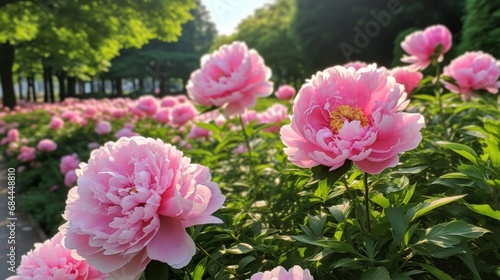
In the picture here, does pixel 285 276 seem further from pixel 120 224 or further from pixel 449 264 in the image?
pixel 449 264

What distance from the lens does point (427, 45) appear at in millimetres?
2002

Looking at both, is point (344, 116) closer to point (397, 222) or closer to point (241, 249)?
point (397, 222)

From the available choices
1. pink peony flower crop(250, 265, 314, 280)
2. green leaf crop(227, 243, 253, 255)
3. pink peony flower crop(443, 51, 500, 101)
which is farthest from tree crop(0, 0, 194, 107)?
pink peony flower crop(250, 265, 314, 280)

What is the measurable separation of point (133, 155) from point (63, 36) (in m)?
14.2

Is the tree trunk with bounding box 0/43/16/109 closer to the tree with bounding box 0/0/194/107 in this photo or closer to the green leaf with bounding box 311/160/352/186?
the tree with bounding box 0/0/194/107

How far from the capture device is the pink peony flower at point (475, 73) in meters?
1.86

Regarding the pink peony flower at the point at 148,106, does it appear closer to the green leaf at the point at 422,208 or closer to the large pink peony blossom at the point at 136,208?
the large pink peony blossom at the point at 136,208

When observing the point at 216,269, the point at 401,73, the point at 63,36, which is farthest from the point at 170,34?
the point at 216,269

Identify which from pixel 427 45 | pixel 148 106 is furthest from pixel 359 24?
pixel 427 45

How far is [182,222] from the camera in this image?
2.68 feet

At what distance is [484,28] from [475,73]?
233 inches

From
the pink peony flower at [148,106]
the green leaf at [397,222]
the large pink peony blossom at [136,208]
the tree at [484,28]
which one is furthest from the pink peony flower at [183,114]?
the tree at [484,28]

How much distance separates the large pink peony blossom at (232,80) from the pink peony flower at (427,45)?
70 centimetres

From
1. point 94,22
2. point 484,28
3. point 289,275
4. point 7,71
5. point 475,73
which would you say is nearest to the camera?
point 289,275
